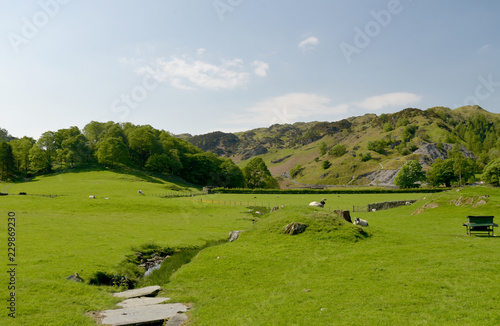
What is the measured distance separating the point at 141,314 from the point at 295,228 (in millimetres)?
15498

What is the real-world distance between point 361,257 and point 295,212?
11.6 m

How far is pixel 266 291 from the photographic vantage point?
15.3 meters

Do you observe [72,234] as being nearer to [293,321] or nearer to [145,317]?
[145,317]

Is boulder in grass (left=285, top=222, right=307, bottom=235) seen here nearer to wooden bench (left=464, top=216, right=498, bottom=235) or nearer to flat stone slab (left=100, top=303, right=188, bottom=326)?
flat stone slab (left=100, top=303, right=188, bottom=326)

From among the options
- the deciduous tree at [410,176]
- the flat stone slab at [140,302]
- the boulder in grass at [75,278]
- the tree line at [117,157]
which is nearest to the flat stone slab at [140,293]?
the flat stone slab at [140,302]

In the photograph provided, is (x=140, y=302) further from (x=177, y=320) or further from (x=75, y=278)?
(x=75, y=278)

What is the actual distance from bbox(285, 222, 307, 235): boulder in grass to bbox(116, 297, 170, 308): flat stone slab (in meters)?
13.1

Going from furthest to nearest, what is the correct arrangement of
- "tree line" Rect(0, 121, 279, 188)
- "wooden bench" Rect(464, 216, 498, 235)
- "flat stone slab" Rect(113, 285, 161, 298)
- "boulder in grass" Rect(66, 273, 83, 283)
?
1. "tree line" Rect(0, 121, 279, 188)
2. "wooden bench" Rect(464, 216, 498, 235)
3. "boulder in grass" Rect(66, 273, 83, 283)
4. "flat stone slab" Rect(113, 285, 161, 298)

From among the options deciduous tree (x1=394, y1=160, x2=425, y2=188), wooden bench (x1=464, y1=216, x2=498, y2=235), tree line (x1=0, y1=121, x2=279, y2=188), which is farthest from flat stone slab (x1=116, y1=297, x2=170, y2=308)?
deciduous tree (x1=394, y1=160, x2=425, y2=188)

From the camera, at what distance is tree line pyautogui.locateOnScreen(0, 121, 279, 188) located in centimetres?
12031

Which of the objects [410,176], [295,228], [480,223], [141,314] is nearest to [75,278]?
[141,314]

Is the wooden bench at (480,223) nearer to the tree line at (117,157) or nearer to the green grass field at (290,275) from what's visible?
the green grass field at (290,275)

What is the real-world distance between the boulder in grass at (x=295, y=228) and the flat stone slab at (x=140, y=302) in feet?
43.1

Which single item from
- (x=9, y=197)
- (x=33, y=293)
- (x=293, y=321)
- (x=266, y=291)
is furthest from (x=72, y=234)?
(x=9, y=197)
